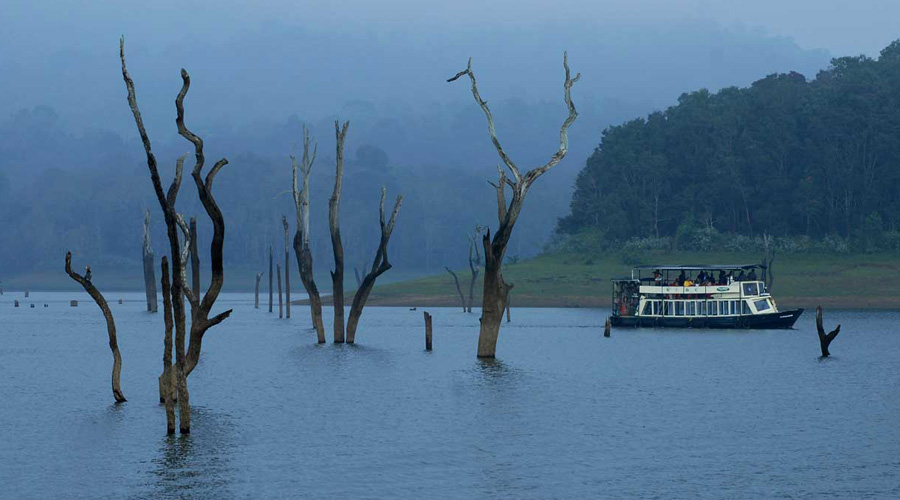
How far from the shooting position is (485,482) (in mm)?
31297

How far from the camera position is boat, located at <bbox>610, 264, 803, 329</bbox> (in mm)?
100062

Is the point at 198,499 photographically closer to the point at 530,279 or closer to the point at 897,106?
the point at 530,279

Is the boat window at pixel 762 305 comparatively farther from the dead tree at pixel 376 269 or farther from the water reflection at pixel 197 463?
the water reflection at pixel 197 463

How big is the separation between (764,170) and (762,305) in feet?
220

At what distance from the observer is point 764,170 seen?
16662 centimetres

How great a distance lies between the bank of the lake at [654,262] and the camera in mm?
136125

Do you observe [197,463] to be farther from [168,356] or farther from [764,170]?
[764,170]

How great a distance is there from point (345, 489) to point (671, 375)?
32354 millimetres

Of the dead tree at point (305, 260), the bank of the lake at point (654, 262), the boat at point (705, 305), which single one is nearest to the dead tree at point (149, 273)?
the bank of the lake at point (654, 262)

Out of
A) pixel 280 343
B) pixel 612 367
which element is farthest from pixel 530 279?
pixel 612 367

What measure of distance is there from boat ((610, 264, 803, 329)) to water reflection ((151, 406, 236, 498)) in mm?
63911

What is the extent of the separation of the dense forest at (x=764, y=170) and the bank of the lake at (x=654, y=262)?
4.97 m

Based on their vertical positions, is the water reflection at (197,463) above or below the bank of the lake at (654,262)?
below

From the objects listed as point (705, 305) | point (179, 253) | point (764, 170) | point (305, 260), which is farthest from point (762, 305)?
point (179, 253)
